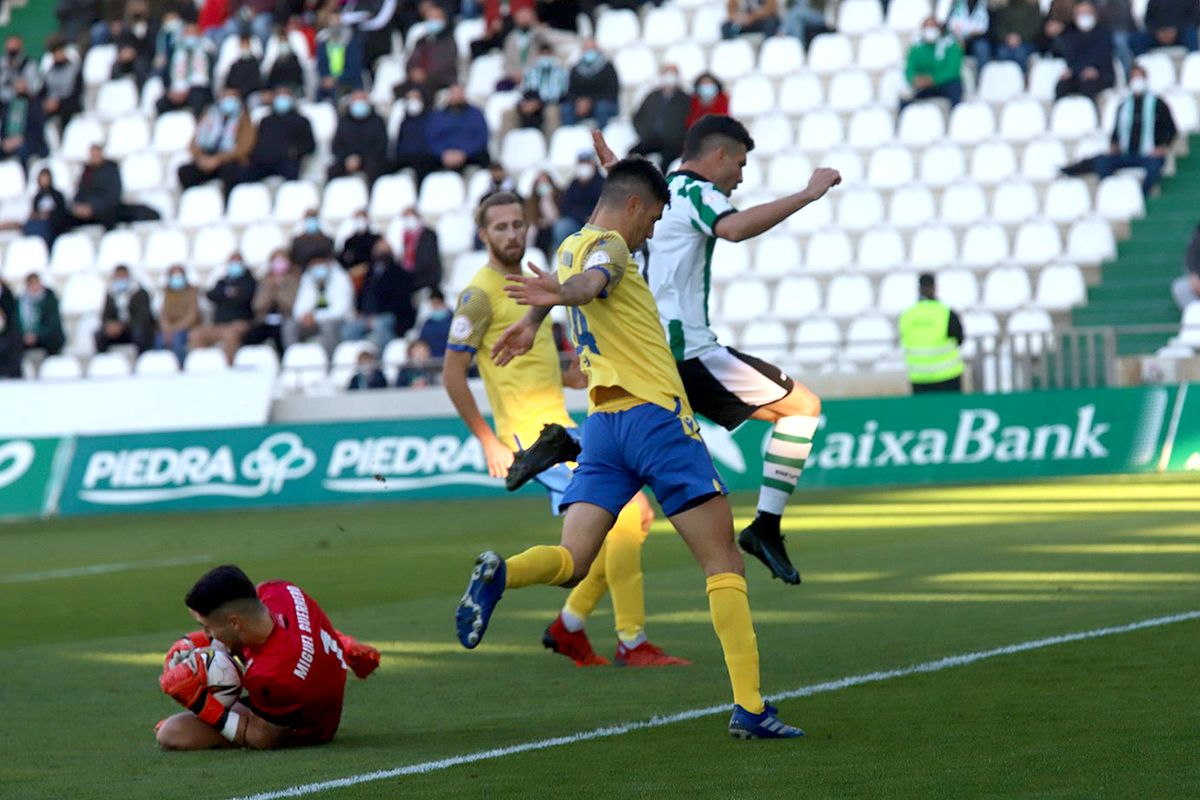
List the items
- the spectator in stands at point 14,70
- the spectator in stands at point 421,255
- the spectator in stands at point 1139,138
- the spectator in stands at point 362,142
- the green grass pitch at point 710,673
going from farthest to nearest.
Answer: the spectator in stands at point 14,70
the spectator in stands at point 362,142
the spectator in stands at point 421,255
the spectator in stands at point 1139,138
the green grass pitch at point 710,673

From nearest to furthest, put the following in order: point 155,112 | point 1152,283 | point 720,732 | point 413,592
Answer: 1. point 720,732
2. point 413,592
3. point 1152,283
4. point 155,112

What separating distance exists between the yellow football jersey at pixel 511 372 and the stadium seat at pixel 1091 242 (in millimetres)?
15046

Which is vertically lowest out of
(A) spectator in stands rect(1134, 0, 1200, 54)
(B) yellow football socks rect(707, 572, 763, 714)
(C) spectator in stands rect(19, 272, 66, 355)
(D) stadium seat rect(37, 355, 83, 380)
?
(D) stadium seat rect(37, 355, 83, 380)

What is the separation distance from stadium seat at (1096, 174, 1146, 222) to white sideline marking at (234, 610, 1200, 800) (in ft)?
49.3

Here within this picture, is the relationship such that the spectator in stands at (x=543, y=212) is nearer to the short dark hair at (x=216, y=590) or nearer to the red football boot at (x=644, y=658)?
the red football boot at (x=644, y=658)

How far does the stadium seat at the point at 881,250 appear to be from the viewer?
24062 millimetres

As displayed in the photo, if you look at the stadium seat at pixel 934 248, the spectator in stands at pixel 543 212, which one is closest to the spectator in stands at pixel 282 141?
the spectator in stands at pixel 543 212

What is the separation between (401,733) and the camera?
23.9 ft

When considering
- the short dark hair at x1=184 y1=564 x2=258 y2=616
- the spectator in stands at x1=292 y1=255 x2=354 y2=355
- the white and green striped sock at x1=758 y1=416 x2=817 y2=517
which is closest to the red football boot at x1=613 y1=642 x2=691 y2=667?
the white and green striped sock at x1=758 y1=416 x2=817 y2=517

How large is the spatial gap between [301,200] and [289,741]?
856 inches

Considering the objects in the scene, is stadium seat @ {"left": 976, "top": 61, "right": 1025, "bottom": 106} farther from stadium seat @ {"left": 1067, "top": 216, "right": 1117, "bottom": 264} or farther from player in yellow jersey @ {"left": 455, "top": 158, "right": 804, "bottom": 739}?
player in yellow jersey @ {"left": 455, "top": 158, "right": 804, "bottom": 739}

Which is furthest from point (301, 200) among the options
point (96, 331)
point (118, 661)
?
point (118, 661)

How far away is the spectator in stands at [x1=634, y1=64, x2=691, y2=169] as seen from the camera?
2475 centimetres

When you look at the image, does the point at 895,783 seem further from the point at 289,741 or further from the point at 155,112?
the point at 155,112
